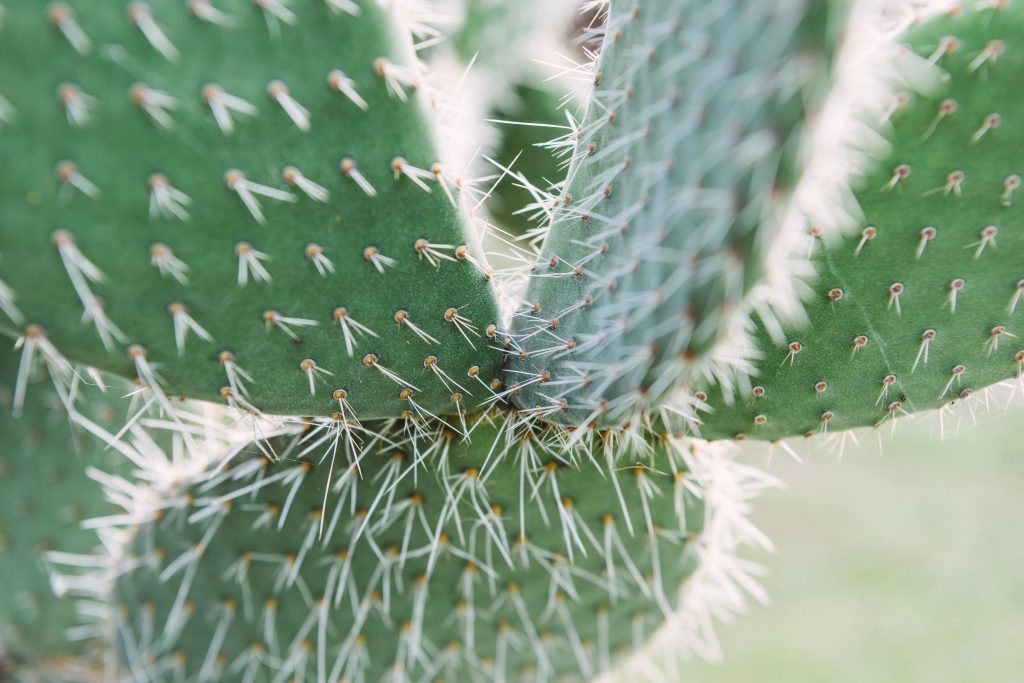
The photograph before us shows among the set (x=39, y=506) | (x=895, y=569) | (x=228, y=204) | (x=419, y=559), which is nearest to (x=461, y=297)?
(x=228, y=204)

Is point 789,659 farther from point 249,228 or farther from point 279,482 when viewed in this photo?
point 249,228

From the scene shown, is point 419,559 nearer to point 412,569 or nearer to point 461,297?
point 412,569

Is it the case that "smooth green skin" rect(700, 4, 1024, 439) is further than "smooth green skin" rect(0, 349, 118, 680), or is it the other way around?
"smooth green skin" rect(0, 349, 118, 680)

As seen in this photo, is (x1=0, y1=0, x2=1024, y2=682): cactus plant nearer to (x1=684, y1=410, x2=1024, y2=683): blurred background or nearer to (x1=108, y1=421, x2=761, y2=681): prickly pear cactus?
(x1=108, y1=421, x2=761, y2=681): prickly pear cactus

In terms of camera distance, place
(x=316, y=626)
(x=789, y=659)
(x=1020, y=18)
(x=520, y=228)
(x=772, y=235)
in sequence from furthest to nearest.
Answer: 1. (x=789, y=659)
2. (x=520, y=228)
3. (x=316, y=626)
4. (x=1020, y=18)
5. (x=772, y=235)

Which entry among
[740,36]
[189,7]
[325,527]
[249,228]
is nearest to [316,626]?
[325,527]

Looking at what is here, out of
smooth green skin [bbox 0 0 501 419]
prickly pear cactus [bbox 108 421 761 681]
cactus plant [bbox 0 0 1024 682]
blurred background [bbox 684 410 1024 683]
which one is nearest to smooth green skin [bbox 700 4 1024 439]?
cactus plant [bbox 0 0 1024 682]
